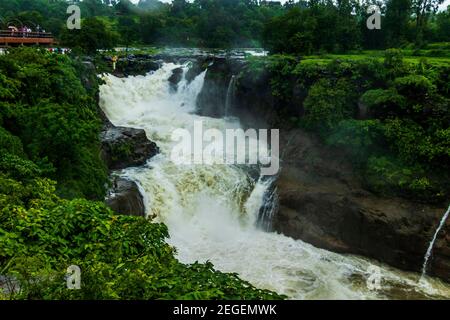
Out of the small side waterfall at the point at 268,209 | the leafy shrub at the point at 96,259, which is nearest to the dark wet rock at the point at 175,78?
the small side waterfall at the point at 268,209

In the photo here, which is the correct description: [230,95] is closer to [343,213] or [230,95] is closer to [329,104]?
[329,104]

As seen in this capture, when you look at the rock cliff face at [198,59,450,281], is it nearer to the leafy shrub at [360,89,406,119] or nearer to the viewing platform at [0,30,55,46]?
the leafy shrub at [360,89,406,119]

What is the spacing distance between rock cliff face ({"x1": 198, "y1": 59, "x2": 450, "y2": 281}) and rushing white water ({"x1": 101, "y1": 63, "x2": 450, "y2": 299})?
1.53ft

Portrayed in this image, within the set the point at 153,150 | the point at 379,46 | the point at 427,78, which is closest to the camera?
the point at 427,78

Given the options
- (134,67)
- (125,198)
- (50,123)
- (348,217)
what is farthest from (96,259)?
(134,67)

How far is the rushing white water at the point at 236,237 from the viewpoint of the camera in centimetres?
1166

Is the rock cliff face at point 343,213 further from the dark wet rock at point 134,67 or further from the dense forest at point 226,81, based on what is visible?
the dark wet rock at point 134,67

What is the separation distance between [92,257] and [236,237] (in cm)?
956

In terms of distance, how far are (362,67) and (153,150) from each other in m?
9.22

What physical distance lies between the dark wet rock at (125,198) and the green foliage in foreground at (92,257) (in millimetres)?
5662

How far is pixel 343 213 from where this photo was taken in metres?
14.1

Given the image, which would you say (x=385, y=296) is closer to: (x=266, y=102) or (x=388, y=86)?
(x=388, y=86)

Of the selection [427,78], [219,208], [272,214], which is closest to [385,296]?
[272,214]
